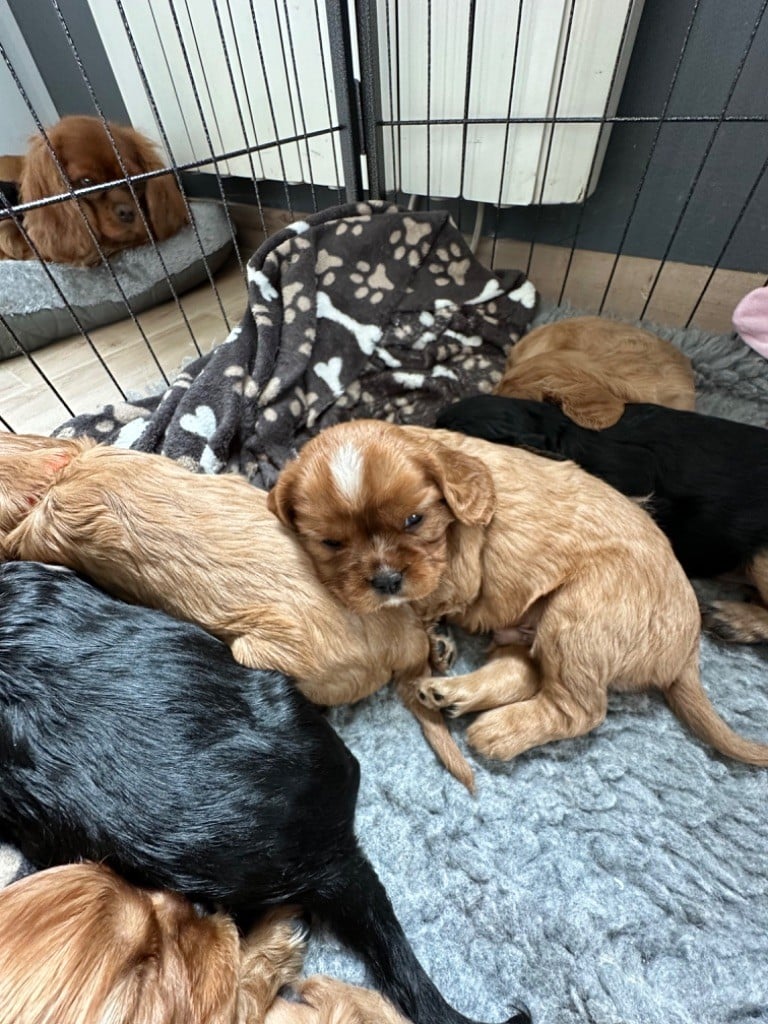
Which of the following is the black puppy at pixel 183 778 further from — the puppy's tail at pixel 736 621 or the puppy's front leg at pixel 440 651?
the puppy's tail at pixel 736 621

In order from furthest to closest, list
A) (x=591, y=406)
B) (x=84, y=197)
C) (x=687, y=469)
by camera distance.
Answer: (x=84, y=197) < (x=591, y=406) < (x=687, y=469)

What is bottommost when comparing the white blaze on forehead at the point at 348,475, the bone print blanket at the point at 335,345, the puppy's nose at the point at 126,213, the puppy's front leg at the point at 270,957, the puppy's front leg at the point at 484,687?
the puppy's front leg at the point at 484,687

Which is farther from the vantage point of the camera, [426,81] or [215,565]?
→ [426,81]

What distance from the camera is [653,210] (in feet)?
7.54

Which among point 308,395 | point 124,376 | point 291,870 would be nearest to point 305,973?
point 291,870

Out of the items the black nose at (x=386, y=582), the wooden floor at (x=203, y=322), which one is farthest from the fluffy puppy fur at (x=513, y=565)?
the wooden floor at (x=203, y=322)

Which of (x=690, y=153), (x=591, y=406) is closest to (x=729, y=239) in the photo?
(x=690, y=153)

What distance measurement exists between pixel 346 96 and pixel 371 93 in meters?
0.13

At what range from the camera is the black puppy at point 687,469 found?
1368mm

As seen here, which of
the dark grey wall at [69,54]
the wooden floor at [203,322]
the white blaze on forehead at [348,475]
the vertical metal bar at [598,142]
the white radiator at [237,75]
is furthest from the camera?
the dark grey wall at [69,54]

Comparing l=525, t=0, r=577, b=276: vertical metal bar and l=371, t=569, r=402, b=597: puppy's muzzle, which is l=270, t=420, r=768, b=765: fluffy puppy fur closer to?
l=371, t=569, r=402, b=597: puppy's muzzle

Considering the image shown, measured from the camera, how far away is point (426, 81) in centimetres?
221

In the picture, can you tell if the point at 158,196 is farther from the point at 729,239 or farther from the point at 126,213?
the point at 729,239

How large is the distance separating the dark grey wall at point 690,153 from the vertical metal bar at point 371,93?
2.54 feet
